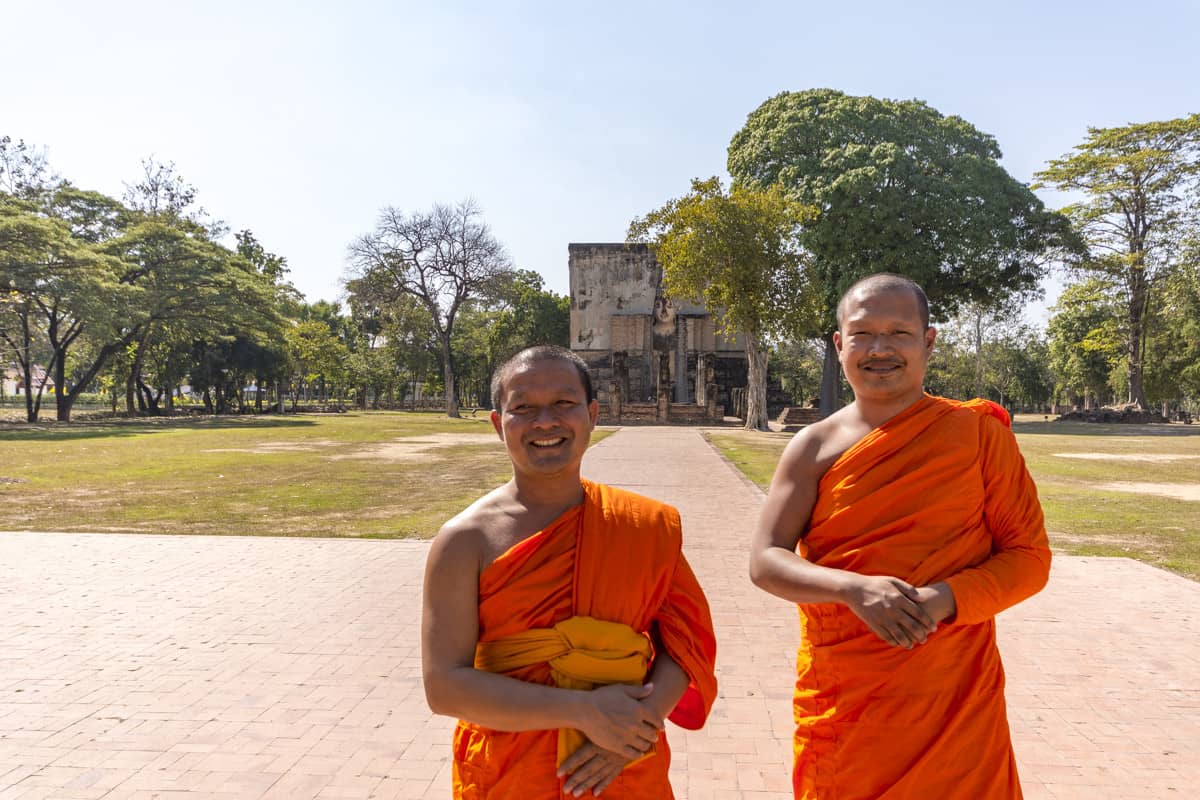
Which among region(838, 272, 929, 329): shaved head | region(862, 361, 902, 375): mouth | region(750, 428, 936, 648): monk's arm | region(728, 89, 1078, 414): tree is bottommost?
region(750, 428, 936, 648): monk's arm

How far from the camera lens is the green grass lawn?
1023cm

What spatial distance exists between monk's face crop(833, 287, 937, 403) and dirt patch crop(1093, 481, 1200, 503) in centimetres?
1286

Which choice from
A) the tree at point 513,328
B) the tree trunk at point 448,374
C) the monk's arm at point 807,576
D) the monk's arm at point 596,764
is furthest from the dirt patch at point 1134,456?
the tree at point 513,328

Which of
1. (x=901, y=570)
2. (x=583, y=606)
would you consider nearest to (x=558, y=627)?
(x=583, y=606)

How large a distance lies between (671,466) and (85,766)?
1418 centimetres

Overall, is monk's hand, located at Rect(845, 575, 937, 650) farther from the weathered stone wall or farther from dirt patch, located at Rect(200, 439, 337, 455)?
the weathered stone wall

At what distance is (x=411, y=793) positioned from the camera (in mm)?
3406

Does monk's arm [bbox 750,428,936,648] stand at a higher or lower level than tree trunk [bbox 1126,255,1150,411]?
lower

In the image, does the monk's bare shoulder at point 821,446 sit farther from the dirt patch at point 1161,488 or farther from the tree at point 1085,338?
the tree at point 1085,338

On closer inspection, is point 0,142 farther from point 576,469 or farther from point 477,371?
point 576,469

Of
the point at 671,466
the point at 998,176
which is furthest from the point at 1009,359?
the point at 671,466

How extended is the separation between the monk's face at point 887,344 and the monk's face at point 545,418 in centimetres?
87

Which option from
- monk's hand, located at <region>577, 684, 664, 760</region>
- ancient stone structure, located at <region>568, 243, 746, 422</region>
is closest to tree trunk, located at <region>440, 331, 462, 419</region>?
ancient stone structure, located at <region>568, 243, 746, 422</region>

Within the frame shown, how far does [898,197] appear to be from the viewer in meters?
29.8
